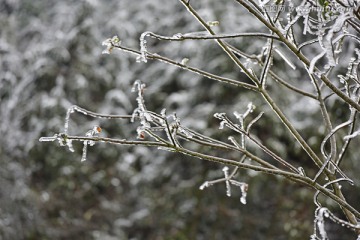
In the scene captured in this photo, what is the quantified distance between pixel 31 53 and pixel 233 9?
6.07ft

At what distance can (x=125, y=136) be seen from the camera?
161 inches

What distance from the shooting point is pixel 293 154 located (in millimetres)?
3715

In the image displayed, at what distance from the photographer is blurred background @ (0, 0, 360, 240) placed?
355cm

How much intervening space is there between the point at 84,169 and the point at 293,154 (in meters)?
1.70

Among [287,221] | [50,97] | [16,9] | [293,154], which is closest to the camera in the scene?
[287,221]

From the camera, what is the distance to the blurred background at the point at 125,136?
11.7 ft

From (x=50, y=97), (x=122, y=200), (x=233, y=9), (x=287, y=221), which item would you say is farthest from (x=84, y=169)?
(x=233, y=9)

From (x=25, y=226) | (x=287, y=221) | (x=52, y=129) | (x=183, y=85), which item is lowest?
(x=287, y=221)

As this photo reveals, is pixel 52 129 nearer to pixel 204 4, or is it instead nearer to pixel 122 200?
pixel 122 200

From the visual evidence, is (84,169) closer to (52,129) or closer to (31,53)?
(52,129)

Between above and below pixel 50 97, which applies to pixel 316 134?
below

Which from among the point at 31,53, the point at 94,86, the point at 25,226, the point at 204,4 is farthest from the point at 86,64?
the point at 25,226

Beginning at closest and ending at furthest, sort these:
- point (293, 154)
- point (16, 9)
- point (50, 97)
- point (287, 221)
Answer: point (287, 221) → point (293, 154) → point (50, 97) → point (16, 9)

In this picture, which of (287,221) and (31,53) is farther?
(31,53)
